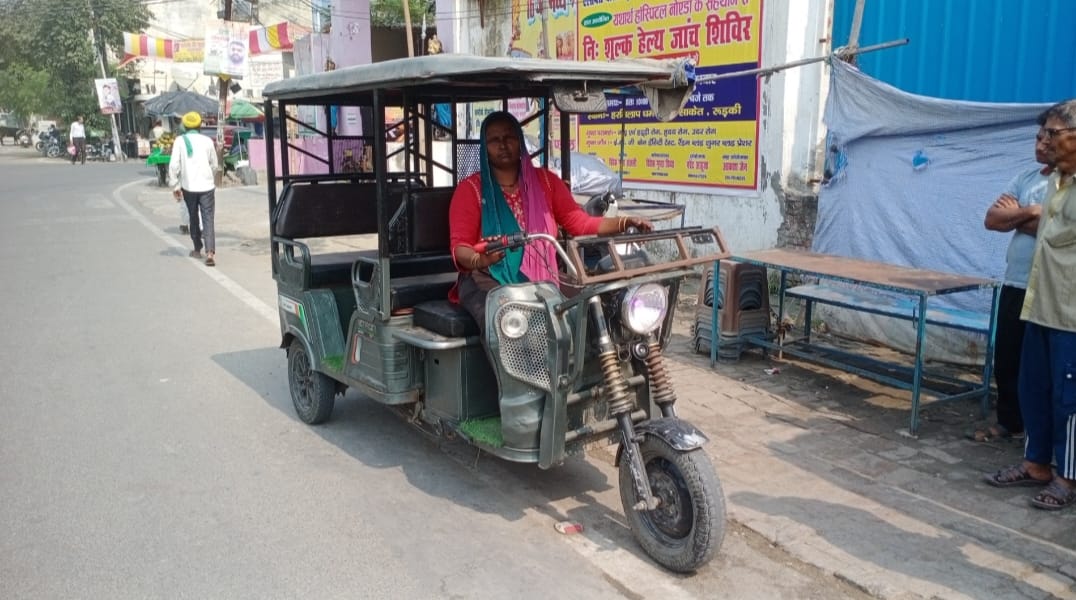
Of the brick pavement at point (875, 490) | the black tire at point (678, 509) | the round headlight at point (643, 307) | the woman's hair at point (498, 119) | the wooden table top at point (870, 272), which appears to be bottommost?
the brick pavement at point (875, 490)

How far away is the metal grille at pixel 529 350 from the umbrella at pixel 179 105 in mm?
25999

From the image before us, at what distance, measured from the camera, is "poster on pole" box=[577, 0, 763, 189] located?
8391 millimetres

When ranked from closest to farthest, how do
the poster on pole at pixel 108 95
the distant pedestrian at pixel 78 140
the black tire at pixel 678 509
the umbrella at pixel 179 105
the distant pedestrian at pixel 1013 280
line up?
1. the black tire at pixel 678 509
2. the distant pedestrian at pixel 1013 280
3. the umbrella at pixel 179 105
4. the distant pedestrian at pixel 78 140
5. the poster on pole at pixel 108 95

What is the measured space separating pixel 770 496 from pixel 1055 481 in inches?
50.7

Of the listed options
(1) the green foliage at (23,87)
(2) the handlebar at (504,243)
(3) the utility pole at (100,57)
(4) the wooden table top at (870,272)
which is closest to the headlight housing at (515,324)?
(2) the handlebar at (504,243)

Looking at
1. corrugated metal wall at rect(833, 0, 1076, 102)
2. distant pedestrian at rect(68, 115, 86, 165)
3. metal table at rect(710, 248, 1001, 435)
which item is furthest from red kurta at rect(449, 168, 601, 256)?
distant pedestrian at rect(68, 115, 86, 165)

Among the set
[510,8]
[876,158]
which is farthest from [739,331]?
[510,8]

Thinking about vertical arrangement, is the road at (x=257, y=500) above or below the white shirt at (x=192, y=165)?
below

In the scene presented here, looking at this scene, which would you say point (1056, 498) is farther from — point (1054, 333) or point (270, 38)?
point (270, 38)

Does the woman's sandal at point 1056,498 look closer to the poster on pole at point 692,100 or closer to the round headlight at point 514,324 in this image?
the round headlight at point 514,324

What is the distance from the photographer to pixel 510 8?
523 inches

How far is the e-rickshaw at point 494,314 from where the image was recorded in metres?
3.52

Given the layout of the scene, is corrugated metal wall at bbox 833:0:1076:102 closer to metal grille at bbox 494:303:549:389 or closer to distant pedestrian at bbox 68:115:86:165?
metal grille at bbox 494:303:549:389

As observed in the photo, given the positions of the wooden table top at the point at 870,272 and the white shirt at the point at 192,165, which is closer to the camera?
the wooden table top at the point at 870,272
